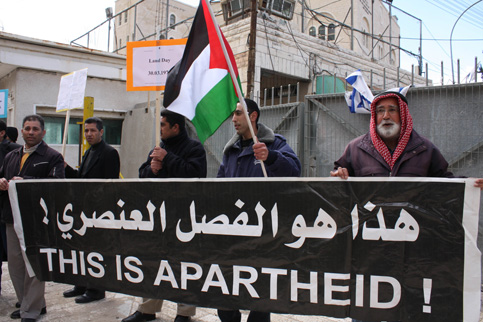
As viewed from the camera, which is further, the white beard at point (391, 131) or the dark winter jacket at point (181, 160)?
the dark winter jacket at point (181, 160)

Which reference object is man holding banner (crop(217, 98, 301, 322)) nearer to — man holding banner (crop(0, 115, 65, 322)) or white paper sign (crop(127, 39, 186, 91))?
man holding banner (crop(0, 115, 65, 322))

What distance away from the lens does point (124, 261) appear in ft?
10.1

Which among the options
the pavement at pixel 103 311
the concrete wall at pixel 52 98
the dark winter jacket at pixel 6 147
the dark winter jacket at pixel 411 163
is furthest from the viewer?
the concrete wall at pixel 52 98

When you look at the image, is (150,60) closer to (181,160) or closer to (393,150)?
(181,160)

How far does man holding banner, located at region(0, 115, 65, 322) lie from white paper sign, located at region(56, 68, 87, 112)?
1835mm

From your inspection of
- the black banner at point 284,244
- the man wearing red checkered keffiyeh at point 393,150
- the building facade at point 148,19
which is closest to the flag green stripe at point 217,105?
the black banner at point 284,244

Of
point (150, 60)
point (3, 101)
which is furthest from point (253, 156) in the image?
Answer: point (3, 101)

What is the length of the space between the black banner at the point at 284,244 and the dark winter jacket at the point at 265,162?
1.58 feet

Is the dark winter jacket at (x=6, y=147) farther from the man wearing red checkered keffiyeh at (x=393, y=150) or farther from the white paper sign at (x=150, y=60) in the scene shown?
the man wearing red checkered keffiyeh at (x=393, y=150)

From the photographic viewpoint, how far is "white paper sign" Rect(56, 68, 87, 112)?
5762 mm

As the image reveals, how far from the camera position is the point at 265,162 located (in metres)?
3.11

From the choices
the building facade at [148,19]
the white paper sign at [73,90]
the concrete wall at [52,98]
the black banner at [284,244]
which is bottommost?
the black banner at [284,244]

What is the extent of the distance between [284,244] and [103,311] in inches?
92.2

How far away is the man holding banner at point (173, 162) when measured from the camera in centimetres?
352
